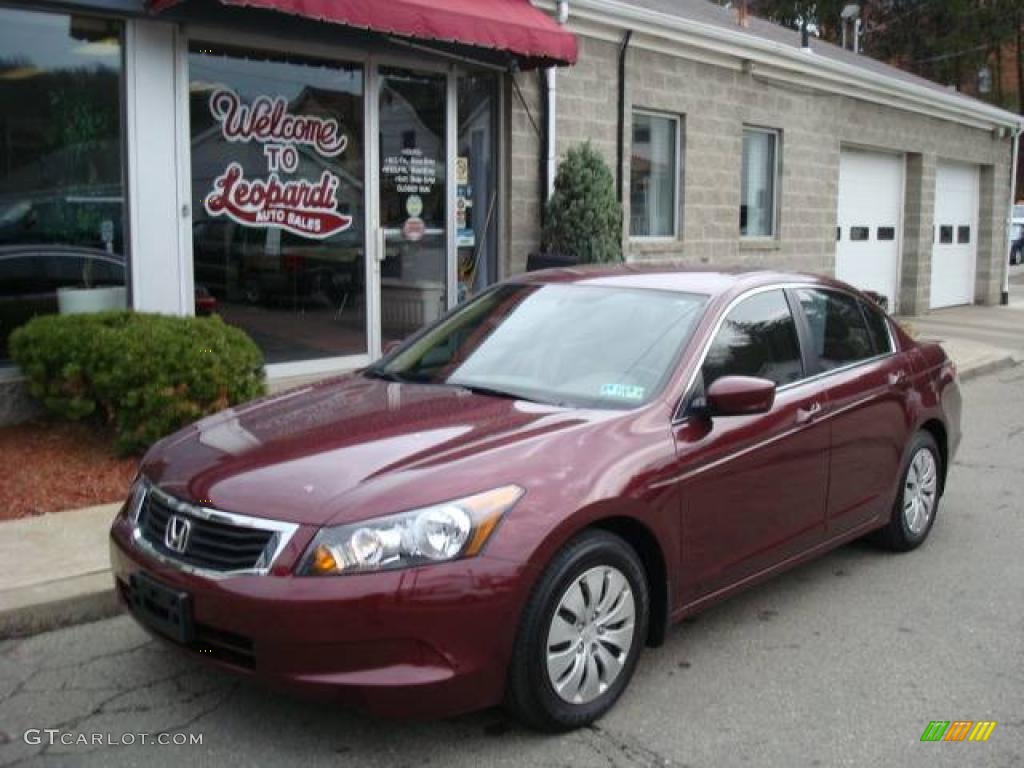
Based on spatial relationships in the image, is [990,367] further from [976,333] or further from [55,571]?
[55,571]

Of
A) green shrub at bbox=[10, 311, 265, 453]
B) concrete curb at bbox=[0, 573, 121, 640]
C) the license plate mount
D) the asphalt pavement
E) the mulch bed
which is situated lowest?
the asphalt pavement

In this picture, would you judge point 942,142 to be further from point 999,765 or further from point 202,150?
point 999,765

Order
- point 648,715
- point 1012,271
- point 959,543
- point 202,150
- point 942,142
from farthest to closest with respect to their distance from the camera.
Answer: point 1012,271 < point 942,142 < point 202,150 < point 959,543 < point 648,715

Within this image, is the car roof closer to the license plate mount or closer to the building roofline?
the license plate mount

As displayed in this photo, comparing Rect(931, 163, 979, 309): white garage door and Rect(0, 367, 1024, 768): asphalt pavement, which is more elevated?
Rect(931, 163, 979, 309): white garage door

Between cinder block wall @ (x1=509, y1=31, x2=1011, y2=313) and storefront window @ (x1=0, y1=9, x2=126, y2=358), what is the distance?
4.02m

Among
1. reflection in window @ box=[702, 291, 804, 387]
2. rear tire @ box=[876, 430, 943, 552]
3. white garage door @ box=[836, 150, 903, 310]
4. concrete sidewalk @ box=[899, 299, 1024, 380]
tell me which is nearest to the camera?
reflection in window @ box=[702, 291, 804, 387]

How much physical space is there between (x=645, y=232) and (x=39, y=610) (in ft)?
30.1

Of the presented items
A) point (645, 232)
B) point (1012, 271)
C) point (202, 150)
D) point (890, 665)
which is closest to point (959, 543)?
point (890, 665)

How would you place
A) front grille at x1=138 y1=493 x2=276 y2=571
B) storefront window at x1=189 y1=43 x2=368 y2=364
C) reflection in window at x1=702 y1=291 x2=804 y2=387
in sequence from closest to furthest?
front grille at x1=138 y1=493 x2=276 y2=571
reflection in window at x1=702 y1=291 x2=804 y2=387
storefront window at x1=189 y1=43 x2=368 y2=364

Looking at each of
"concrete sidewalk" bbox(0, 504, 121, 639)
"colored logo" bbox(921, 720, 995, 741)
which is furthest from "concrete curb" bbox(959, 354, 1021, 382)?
"concrete sidewalk" bbox(0, 504, 121, 639)

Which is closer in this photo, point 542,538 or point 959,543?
point 542,538

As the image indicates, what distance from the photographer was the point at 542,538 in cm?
337

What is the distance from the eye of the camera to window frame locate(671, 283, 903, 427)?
4.12 meters
